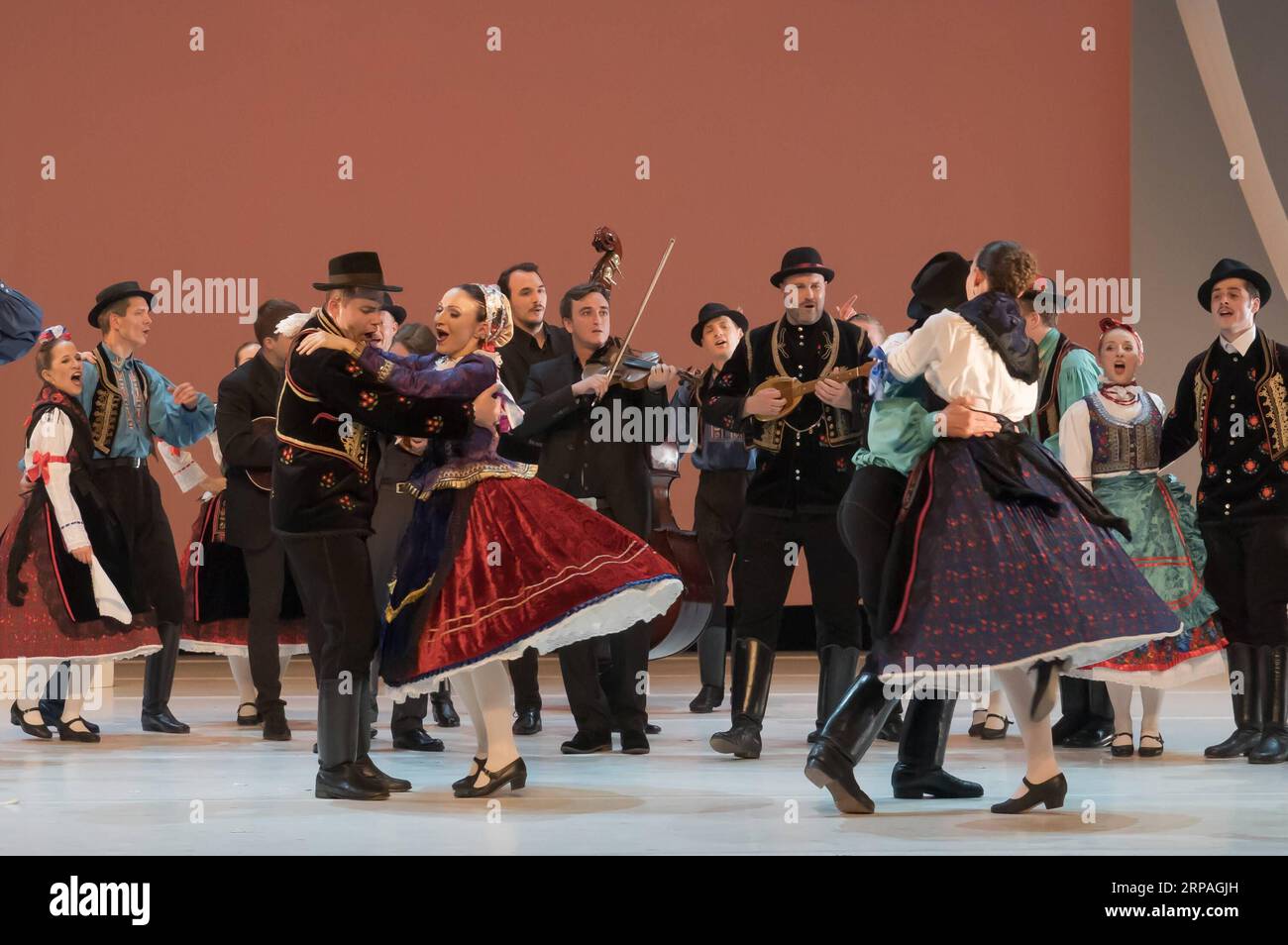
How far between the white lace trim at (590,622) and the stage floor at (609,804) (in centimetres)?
32

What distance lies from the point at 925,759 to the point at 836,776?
0.45 m

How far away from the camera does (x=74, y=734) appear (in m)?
5.87

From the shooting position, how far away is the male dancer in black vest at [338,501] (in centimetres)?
431

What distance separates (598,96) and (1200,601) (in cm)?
502

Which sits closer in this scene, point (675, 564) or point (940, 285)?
point (940, 285)

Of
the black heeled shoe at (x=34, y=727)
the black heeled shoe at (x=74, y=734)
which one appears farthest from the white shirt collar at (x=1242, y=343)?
the black heeled shoe at (x=34, y=727)

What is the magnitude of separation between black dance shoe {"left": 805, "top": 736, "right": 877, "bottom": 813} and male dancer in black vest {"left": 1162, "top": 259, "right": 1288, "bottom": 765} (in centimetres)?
171

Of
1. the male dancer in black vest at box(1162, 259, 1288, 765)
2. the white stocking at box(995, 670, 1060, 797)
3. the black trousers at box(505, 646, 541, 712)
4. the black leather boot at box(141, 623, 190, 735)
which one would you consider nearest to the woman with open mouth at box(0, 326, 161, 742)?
the black leather boot at box(141, 623, 190, 735)

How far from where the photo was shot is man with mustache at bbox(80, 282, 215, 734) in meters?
6.07

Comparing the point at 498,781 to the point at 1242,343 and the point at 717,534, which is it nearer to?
the point at 717,534

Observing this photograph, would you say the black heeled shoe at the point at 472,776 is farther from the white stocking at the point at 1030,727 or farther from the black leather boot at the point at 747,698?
the white stocking at the point at 1030,727

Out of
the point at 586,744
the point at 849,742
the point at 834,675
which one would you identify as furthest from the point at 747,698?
the point at 849,742

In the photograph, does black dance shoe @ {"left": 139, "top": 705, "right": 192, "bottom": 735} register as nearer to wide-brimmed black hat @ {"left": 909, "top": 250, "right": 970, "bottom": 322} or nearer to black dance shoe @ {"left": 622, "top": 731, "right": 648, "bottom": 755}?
black dance shoe @ {"left": 622, "top": 731, "right": 648, "bottom": 755}

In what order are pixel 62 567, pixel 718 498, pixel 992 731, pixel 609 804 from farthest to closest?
1. pixel 718 498
2. pixel 62 567
3. pixel 992 731
4. pixel 609 804
